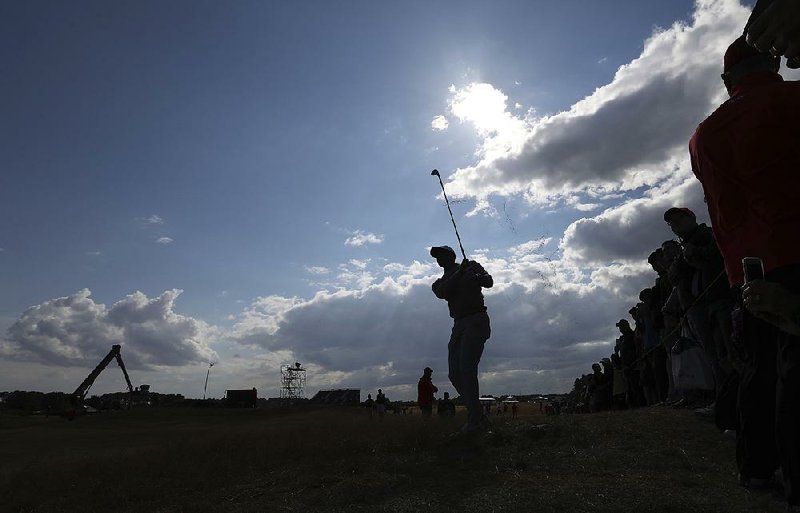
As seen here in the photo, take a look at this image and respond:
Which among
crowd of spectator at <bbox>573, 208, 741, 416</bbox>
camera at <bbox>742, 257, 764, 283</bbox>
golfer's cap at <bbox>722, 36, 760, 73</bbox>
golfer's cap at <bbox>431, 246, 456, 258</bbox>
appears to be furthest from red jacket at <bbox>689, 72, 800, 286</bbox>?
golfer's cap at <bbox>431, 246, 456, 258</bbox>

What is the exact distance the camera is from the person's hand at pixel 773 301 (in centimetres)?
167

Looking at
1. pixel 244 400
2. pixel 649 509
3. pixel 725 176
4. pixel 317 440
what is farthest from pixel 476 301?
pixel 244 400

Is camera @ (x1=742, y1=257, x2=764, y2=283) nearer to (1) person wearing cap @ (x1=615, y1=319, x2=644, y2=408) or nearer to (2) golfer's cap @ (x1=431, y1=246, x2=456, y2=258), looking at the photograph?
(2) golfer's cap @ (x1=431, y1=246, x2=456, y2=258)

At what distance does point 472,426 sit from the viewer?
5988 millimetres

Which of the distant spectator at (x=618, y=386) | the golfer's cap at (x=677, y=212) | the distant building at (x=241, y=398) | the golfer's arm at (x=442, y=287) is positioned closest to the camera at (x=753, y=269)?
the golfer's cap at (x=677, y=212)

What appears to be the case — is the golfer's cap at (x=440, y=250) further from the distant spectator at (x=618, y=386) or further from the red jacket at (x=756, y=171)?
the distant spectator at (x=618, y=386)

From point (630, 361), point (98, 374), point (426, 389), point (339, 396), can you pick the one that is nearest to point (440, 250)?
point (630, 361)

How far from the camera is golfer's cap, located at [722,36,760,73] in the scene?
7.48 ft

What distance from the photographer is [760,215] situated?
6.48ft

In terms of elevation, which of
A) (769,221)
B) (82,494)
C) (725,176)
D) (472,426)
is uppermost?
(725,176)

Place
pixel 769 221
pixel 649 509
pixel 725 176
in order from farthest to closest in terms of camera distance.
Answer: pixel 649 509
pixel 725 176
pixel 769 221

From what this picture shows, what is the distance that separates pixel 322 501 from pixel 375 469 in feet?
3.08

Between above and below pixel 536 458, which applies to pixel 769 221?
above

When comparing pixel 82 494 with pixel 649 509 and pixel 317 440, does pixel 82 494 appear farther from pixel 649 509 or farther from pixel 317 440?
pixel 649 509
